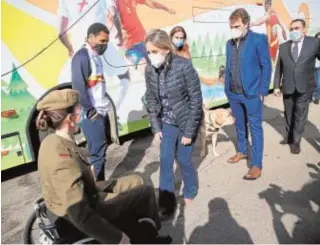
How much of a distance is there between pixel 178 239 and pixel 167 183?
24.0 inches

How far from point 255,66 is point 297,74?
1.27 m

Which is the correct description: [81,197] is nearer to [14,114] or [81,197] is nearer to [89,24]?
[14,114]

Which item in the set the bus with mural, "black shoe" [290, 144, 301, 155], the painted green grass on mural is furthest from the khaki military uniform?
"black shoe" [290, 144, 301, 155]

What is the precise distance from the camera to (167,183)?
3.65 meters

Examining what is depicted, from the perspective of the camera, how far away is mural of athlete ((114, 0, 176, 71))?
568 cm

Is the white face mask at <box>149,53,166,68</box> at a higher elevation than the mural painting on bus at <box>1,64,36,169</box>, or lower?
higher

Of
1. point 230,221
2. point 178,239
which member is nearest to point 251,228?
point 230,221

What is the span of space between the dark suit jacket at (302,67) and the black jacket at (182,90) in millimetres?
2530

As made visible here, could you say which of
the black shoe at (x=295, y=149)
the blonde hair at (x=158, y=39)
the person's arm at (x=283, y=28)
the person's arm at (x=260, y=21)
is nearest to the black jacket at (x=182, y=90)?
the blonde hair at (x=158, y=39)

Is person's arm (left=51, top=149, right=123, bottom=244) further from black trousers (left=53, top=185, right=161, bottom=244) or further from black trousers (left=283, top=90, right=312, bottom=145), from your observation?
black trousers (left=283, top=90, right=312, bottom=145)

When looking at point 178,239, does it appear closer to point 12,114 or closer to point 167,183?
point 167,183

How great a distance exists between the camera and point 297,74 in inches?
209

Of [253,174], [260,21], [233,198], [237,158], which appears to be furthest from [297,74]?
[260,21]

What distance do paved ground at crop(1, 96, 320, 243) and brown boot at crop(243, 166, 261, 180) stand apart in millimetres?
70
